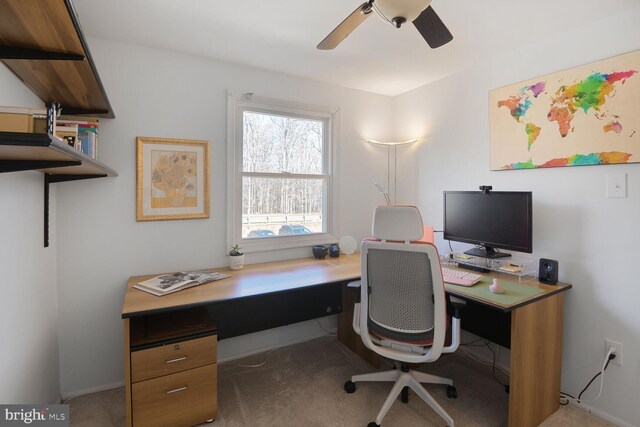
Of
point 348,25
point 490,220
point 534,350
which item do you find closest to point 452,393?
point 534,350

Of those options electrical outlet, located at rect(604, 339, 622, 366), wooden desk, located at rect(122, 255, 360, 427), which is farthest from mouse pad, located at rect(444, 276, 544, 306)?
wooden desk, located at rect(122, 255, 360, 427)

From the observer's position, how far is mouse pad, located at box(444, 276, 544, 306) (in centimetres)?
172

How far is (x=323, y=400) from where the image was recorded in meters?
2.06

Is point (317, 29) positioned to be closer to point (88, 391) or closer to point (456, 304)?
point (456, 304)

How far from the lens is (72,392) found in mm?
2088

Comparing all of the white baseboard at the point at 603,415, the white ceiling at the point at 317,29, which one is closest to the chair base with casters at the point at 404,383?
the white baseboard at the point at 603,415

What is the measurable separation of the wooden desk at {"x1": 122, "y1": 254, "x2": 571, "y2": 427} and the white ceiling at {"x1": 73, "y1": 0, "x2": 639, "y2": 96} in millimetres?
1591

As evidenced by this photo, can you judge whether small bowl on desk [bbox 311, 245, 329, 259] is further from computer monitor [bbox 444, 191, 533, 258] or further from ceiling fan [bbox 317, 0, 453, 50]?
ceiling fan [bbox 317, 0, 453, 50]

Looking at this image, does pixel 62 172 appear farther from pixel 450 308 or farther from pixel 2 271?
pixel 450 308

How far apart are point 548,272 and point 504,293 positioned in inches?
17.3

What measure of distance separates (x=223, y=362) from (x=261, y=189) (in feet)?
4.64

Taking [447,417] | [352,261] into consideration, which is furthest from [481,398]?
[352,261]

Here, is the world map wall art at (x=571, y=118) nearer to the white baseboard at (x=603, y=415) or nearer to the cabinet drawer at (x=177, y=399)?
the white baseboard at (x=603, y=415)

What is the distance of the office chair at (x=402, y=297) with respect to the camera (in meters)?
→ 1.70
